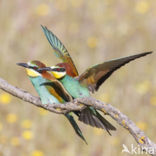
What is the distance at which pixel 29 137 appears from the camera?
343cm

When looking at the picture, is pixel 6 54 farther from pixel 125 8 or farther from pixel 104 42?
pixel 125 8

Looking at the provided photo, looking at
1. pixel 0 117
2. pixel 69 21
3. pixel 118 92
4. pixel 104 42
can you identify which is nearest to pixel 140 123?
pixel 118 92

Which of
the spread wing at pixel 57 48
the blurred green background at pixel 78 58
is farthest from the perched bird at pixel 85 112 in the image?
the blurred green background at pixel 78 58

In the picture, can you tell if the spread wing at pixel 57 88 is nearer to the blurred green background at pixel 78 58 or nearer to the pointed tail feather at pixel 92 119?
the pointed tail feather at pixel 92 119

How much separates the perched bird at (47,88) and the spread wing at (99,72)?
0.14 meters

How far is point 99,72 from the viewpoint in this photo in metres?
1.90

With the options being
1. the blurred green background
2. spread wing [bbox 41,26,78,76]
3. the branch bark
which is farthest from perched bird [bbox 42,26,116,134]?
the blurred green background

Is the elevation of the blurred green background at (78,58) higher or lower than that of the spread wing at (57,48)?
lower

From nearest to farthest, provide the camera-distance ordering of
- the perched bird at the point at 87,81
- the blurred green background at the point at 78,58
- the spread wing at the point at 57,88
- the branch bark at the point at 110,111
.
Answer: the branch bark at the point at 110,111
the perched bird at the point at 87,81
the spread wing at the point at 57,88
the blurred green background at the point at 78,58

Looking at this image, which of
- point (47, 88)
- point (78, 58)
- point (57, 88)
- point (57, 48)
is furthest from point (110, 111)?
point (78, 58)

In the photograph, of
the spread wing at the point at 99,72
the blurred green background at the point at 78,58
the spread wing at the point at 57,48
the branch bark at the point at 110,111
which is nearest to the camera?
the branch bark at the point at 110,111

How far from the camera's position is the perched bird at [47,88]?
222cm

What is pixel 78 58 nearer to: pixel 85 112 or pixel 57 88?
pixel 57 88

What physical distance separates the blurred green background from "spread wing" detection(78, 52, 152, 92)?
3.14 ft
